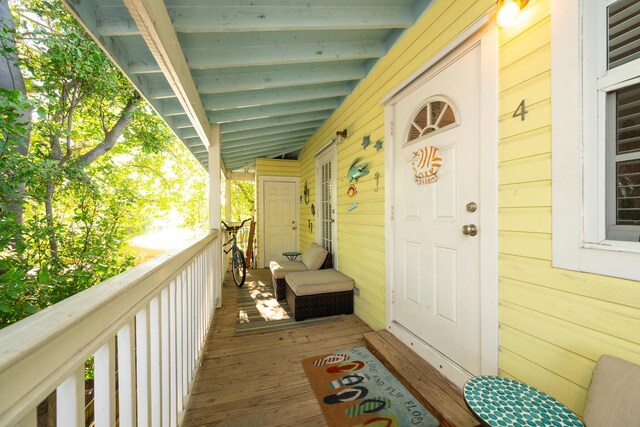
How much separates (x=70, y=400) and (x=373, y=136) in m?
2.69

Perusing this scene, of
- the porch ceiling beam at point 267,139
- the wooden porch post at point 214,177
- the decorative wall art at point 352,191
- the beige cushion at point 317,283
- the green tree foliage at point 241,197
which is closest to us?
the beige cushion at point 317,283

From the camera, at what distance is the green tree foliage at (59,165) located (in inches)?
107

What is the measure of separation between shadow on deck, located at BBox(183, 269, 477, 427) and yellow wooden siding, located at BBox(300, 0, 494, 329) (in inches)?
18.7

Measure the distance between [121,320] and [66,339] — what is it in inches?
10.6

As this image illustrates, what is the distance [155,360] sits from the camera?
1.06m

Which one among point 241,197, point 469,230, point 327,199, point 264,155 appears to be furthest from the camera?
point 241,197

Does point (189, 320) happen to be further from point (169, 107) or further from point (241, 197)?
point (241, 197)

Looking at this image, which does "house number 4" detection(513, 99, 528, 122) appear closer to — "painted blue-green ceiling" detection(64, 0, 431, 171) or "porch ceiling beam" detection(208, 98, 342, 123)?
"painted blue-green ceiling" detection(64, 0, 431, 171)

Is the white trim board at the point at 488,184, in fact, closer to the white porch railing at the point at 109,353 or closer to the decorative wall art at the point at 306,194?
the white porch railing at the point at 109,353

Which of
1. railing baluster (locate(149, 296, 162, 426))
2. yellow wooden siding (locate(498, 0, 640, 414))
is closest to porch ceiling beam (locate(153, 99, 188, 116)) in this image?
railing baluster (locate(149, 296, 162, 426))

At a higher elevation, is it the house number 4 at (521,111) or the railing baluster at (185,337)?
the house number 4 at (521,111)

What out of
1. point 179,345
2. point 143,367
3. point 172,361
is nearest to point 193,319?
point 179,345

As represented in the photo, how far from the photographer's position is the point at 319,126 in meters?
4.38

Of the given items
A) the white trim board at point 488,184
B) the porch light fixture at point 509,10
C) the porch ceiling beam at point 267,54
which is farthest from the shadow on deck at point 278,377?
the porch ceiling beam at point 267,54
